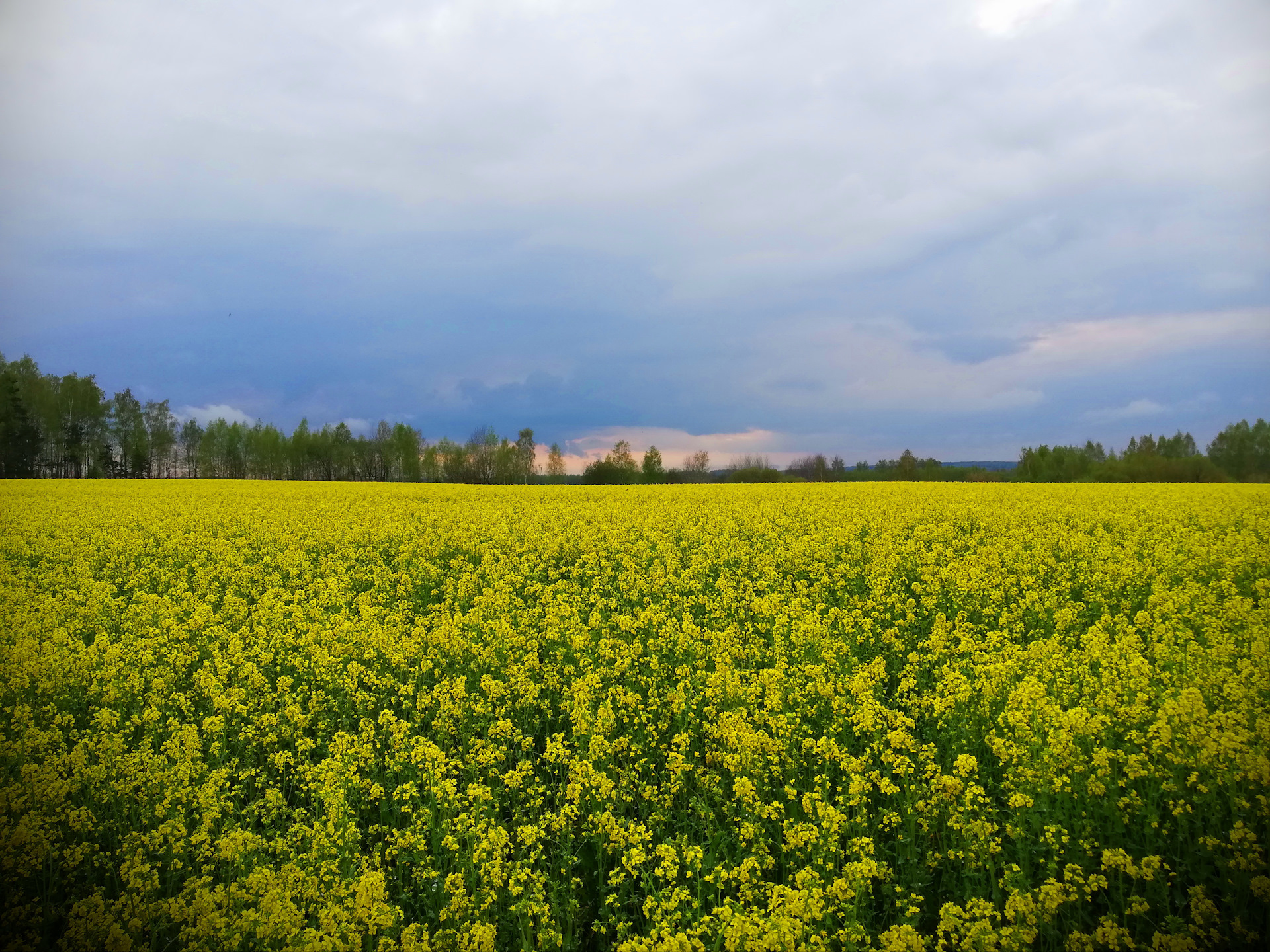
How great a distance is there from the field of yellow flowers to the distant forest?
42.2 meters

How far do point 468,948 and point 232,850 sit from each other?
2126 mm

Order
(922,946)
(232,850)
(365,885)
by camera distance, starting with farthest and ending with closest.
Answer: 1. (232,850)
2. (365,885)
3. (922,946)

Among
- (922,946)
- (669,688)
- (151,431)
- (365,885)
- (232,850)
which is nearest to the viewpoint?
(922,946)

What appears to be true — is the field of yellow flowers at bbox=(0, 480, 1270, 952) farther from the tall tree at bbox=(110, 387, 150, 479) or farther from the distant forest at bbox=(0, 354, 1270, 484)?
the tall tree at bbox=(110, 387, 150, 479)

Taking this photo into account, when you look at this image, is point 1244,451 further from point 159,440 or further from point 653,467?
point 159,440

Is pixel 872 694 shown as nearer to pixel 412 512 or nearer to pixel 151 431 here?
pixel 412 512

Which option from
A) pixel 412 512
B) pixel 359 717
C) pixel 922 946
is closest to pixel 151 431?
pixel 412 512

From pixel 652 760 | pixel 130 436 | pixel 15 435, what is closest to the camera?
pixel 652 760

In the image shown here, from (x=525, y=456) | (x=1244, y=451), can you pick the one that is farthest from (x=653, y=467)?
(x=1244, y=451)

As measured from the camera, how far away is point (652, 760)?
6.59 m

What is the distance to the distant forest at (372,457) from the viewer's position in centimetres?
5109

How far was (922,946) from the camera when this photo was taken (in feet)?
12.3

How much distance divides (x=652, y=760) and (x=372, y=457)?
83.3 meters

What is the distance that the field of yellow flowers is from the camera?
4336 millimetres
